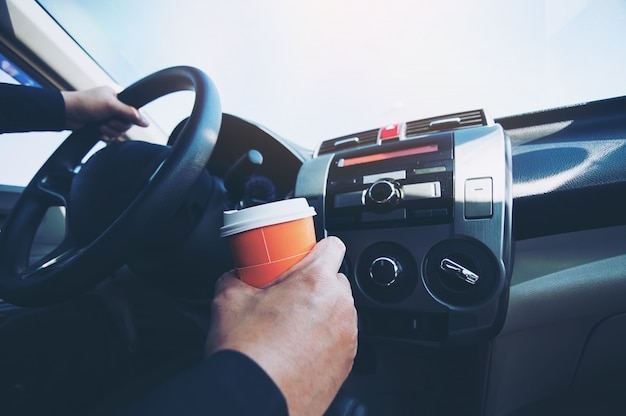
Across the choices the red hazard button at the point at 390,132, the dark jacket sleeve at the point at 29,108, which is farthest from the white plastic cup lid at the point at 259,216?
the dark jacket sleeve at the point at 29,108

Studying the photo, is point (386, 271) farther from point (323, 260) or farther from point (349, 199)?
point (323, 260)

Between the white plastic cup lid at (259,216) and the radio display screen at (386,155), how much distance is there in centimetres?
49

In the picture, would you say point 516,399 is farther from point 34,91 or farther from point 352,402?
point 34,91

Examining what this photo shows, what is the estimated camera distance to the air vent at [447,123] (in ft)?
3.32

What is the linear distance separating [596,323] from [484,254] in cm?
46

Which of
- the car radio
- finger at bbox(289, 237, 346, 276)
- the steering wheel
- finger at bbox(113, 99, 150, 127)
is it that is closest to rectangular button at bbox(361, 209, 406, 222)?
the car radio

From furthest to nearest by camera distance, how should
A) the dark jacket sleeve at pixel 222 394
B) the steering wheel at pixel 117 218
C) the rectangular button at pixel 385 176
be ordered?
1. the rectangular button at pixel 385 176
2. the steering wheel at pixel 117 218
3. the dark jacket sleeve at pixel 222 394

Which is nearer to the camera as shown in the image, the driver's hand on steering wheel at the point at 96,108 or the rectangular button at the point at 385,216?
the rectangular button at the point at 385,216

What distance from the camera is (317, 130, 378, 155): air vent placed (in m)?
1.12

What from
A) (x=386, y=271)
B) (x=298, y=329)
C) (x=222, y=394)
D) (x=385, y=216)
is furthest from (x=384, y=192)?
(x=222, y=394)

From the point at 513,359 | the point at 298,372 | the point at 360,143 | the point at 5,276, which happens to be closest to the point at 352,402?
the point at 513,359

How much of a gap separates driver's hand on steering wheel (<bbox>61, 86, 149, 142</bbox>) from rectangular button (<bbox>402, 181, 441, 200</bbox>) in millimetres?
948

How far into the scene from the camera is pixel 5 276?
80 cm

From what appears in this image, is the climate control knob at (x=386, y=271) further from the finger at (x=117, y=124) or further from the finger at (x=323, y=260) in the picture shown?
the finger at (x=117, y=124)
